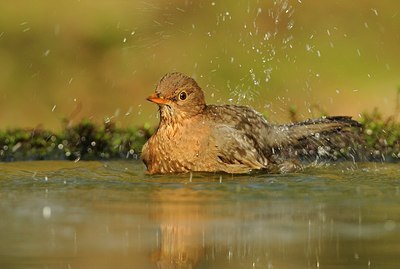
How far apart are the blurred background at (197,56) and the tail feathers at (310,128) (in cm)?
192

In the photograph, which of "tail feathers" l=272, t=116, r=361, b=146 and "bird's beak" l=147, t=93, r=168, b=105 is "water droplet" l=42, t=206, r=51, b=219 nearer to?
"bird's beak" l=147, t=93, r=168, b=105

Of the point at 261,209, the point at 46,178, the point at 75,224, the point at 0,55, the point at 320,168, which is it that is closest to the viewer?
the point at 75,224

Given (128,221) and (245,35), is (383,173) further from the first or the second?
(245,35)

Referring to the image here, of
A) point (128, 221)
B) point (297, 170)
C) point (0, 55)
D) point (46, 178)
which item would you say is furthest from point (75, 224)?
point (0, 55)

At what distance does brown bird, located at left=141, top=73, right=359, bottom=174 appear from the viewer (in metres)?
11.6

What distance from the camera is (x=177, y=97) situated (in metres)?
11.9

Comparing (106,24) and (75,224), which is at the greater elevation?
(106,24)

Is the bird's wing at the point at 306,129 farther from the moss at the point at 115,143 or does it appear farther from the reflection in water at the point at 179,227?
the reflection in water at the point at 179,227

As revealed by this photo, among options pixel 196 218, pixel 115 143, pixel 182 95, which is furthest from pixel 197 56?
pixel 196 218

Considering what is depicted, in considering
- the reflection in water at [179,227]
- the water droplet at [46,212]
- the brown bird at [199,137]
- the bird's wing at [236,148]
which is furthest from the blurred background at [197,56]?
the water droplet at [46,212]

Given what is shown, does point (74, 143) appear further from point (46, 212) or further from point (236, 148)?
point (46, 212)

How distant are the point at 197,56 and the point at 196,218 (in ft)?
25.8

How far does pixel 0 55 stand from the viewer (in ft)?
54.9

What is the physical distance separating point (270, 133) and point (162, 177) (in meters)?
1.60
